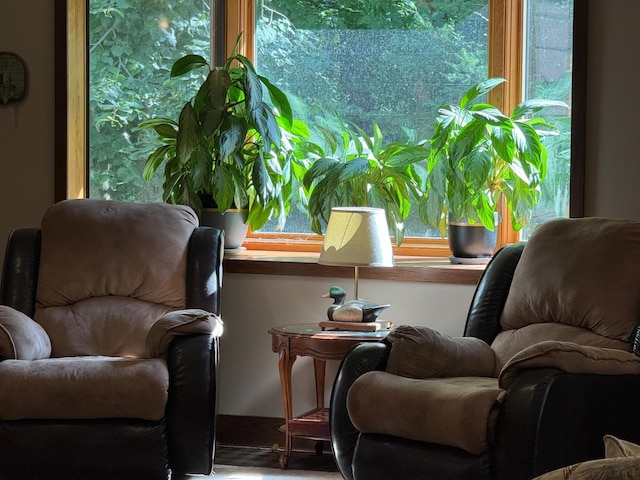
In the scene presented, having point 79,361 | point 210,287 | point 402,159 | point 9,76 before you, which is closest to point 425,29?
point 402,159

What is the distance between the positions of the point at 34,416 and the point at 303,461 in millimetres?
1188

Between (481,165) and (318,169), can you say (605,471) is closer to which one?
(481,165)

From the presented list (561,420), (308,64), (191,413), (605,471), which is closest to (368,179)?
(308,64)

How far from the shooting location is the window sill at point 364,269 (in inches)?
167

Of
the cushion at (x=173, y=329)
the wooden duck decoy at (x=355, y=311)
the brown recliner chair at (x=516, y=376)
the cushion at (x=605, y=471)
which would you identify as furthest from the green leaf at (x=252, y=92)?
the cushion at (x=605, y=471)

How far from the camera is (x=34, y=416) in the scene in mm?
3361

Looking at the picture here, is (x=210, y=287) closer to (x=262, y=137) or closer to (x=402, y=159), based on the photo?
(x=262, y=137)

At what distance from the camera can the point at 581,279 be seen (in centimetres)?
344

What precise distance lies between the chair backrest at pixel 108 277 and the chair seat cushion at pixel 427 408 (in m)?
1.07

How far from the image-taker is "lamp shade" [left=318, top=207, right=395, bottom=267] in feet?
12.8

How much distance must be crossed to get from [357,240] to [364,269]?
467 mm

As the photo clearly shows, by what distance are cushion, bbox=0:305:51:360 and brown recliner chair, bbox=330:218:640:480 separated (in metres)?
1.13

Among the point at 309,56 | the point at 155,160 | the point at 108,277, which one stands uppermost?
the point at 309,56

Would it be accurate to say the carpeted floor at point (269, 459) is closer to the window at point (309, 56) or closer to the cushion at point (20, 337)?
the cushion at point (20, 337)
